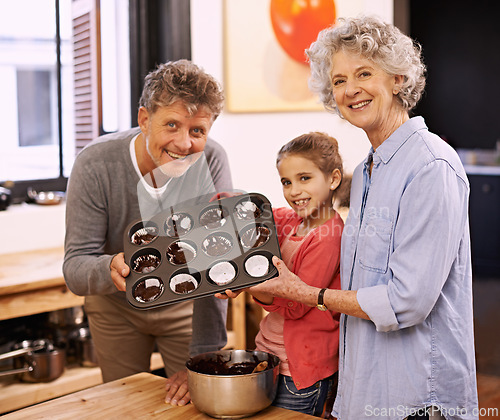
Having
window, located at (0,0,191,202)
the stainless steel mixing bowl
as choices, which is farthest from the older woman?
window, located at (0,0,191,202)

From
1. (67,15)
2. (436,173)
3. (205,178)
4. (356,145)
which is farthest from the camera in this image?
(67,15)

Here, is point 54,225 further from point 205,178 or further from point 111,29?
point 205,178

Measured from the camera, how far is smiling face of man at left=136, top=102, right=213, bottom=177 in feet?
4.66

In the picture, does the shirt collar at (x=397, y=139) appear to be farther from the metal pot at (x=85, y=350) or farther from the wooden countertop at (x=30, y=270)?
the metal pot at (x=85, y=350)

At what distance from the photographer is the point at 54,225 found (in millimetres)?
2703

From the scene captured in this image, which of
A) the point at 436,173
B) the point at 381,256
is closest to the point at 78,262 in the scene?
the point at 381,256

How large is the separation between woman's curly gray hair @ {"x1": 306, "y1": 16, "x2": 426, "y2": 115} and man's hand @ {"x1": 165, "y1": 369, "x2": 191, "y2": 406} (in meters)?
0.73

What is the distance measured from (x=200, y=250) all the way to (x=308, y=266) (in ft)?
0.77

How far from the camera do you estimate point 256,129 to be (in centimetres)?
247

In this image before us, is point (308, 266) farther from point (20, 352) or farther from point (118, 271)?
point (20, 352)

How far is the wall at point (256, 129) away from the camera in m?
1.61

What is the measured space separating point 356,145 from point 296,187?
42 centimetres

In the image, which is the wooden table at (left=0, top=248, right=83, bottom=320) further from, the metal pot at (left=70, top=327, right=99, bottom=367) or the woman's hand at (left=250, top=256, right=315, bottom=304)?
the woman's hand at (left=250, top=256, right=315, bottom=304)

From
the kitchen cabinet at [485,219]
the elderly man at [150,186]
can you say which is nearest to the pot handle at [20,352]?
the elderly man at [150,186]
